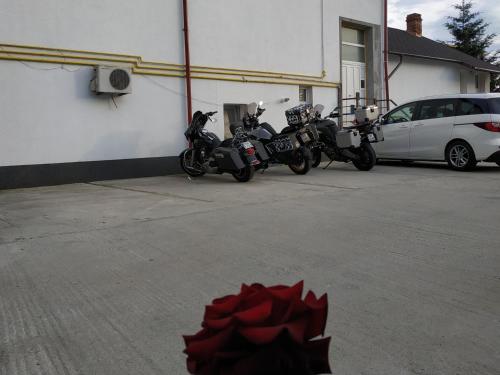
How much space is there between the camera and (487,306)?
3078mm

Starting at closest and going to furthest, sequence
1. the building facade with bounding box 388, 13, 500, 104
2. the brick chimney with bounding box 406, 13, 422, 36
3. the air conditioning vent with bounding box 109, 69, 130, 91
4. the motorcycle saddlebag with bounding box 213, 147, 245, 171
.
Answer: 1. the motorcycle saddlebag with bounding box 213, 147, 245, 171
2. the air conditioning vent with bounding box 109, 69, 130, 91
3. the building facade with bounding box 388, 13, 500, 104
4. the brick chimney with bounding box 406, 13, 422, 36

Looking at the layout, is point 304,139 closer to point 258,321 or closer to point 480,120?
point 480,120

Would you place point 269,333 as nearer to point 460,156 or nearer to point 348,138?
point 348,138

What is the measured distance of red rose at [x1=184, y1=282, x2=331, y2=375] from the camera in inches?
39.6

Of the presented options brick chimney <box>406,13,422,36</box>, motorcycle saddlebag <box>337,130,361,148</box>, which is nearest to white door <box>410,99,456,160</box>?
motorcycle saddlebag <box>337,130,361,148</box>

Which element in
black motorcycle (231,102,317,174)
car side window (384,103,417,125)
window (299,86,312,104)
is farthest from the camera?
window (299,86,312,104)

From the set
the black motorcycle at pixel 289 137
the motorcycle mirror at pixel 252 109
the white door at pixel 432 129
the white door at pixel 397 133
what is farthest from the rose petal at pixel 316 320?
the white door at pixel 397 133

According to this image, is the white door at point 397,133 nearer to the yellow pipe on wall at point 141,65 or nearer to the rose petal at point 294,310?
the yellow pipe on wall at point 141,65

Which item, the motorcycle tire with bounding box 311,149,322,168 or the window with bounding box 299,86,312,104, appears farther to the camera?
the window with bounding box 299,86,312,104

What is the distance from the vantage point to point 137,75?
10883mm

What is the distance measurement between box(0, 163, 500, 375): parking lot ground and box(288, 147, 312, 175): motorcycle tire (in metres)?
2.78

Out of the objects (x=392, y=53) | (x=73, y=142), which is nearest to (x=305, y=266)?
(x=73, y=142)

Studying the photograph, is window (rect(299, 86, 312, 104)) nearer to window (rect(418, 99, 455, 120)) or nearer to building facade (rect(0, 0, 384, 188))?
building facade (rect(0, 0, 384, 188))

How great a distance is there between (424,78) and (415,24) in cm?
578
